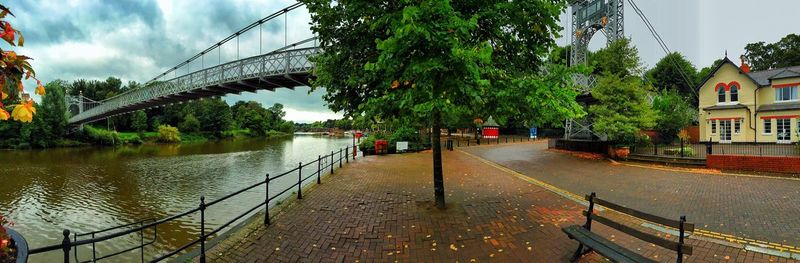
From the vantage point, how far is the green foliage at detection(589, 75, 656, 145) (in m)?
16.7

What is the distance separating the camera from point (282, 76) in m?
22.8

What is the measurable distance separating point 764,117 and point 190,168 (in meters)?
39.3

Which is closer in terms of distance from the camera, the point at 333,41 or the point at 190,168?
the point at 333,41

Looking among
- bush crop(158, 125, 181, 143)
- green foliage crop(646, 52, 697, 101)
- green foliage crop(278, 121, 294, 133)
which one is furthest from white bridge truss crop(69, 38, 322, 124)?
green foliage crop(278, 121, 294, 133)

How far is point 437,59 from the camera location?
522cm

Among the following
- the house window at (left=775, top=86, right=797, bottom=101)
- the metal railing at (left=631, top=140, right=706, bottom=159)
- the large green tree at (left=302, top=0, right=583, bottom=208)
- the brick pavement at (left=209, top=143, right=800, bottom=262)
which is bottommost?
the brick pavement at (left=209, top=143, right=800, bottom=262)

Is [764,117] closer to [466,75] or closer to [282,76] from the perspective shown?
[466,75]

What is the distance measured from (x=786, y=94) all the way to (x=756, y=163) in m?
17.4

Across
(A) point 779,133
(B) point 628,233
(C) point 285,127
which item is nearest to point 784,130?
(A) point 779,133

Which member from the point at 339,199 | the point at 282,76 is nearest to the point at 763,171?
the point at 339,199

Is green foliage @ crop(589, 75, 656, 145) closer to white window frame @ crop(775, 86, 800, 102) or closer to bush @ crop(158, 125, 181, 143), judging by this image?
white window frame @ crop(775, 86, 800, 102)

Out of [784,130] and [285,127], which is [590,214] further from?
[285,127]

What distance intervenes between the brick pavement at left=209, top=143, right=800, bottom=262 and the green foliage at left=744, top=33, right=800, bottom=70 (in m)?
61.0

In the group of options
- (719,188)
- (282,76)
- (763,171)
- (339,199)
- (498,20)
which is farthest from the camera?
(282,76)
